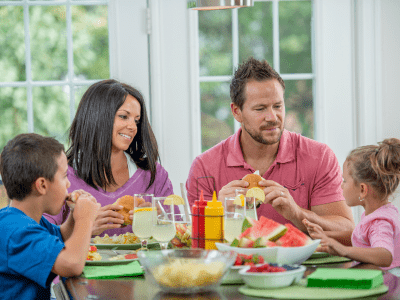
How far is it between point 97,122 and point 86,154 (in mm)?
167

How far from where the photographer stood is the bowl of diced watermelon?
140 cm

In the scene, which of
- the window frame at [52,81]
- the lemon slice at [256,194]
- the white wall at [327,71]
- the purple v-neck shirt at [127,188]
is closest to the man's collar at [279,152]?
the purple v-neck shirt at [127,188]

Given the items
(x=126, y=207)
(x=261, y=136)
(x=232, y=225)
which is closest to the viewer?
(x=232, y=225)

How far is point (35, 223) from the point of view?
160 centimetres

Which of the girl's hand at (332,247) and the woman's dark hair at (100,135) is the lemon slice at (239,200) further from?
the woman's dark hair at (100,135)

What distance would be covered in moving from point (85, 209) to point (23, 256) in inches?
9.9

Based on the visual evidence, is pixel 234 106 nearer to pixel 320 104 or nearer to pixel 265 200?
pixel 320 104

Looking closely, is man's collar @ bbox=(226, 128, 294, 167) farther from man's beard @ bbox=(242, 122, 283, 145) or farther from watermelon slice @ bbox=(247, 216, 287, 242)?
watermelon slice @ bbox=(247, 216, 287, 242)

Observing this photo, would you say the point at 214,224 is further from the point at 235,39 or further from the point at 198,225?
the point at 235,39

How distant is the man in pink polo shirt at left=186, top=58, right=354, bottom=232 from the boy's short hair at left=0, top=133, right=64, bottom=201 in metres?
0.84

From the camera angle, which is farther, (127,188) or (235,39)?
(235,39)

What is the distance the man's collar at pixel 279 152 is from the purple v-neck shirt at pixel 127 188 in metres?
0.35

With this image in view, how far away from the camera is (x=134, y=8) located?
3.01 m

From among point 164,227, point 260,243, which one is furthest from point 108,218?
point 260,243
